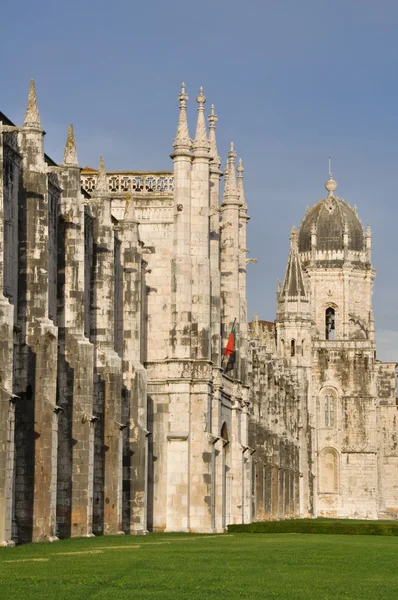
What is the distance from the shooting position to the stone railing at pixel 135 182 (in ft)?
219

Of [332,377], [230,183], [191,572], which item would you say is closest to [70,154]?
[191,572]

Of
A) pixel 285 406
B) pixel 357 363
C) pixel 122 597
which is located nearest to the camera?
pixel 122 597

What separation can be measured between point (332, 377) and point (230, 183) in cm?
6361

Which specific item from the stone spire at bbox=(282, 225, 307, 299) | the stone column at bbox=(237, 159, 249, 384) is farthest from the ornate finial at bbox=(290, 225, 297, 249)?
the stone column at bbox=(237, 159, 249, 384)

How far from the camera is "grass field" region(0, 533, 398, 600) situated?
84.7ft

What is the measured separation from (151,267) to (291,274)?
65.1m

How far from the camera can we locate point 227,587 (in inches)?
1069

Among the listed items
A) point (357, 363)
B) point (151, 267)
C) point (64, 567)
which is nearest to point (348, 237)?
point (357, 363)

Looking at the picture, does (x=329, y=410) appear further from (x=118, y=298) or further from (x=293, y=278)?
(x=118, y=298)

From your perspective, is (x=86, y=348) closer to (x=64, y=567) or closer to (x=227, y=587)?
(x=64, y=567)

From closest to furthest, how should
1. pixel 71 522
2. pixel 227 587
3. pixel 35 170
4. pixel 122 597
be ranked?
1. pixel 122 597
2. pixel 227 587
3. pixel 35 170
4. pixel 71 522

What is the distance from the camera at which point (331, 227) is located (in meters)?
144

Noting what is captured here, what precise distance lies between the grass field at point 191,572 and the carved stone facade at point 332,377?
70.5 metres

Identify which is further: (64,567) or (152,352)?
(152,352)
